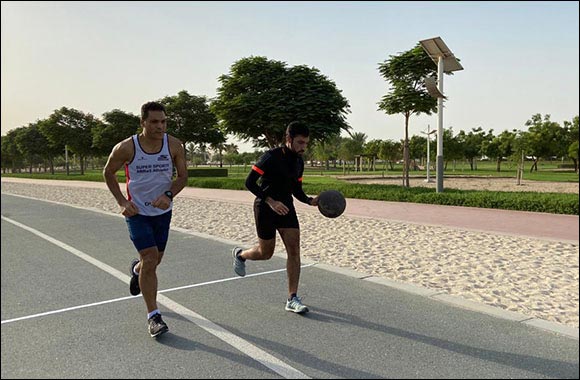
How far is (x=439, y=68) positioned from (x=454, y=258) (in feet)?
29.4

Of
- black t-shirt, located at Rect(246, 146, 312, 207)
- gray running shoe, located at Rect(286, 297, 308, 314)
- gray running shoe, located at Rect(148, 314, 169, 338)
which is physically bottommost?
gray running shoe, located at Rect(286, 297, 308, 314)

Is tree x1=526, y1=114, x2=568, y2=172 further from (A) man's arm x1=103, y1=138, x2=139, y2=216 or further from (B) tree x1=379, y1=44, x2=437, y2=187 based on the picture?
(A) man's arm x1=103, y1=138, x2=139, y2=216

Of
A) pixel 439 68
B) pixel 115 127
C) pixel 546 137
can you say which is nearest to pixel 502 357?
pixel 115 127

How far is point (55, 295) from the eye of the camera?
4.76m

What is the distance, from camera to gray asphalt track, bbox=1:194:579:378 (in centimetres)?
292

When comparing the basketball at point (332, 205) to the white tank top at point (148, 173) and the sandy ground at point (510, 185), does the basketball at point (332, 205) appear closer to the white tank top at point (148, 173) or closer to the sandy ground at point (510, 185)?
the white tank top at point (148, 173)

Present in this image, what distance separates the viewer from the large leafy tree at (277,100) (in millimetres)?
19547

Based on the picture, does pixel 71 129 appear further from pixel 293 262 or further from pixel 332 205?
pixel 332 205

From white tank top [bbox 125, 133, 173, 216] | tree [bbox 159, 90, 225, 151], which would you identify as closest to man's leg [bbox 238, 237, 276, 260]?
white tank top [bbox 125, 133, 173, 216]

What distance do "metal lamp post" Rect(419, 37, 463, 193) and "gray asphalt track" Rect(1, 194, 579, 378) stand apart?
892cm

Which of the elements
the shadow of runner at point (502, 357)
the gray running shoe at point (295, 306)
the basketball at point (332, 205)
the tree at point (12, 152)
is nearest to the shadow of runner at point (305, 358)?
the gray running shoe at point (295, 306)

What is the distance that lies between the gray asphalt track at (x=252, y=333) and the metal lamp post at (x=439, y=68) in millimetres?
8921

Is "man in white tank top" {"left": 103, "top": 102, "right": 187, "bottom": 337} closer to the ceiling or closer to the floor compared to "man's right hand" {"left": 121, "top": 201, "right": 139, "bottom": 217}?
closer to the ceiling

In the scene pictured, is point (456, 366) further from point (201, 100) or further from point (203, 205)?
point (203, 205)
